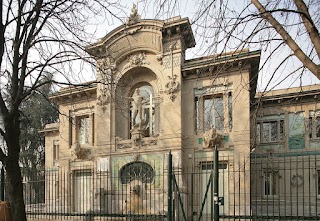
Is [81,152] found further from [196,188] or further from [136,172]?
[196,188]

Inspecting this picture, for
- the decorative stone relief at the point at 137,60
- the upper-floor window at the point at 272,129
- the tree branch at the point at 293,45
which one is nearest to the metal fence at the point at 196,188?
the upper-floor window at the point at 272,129

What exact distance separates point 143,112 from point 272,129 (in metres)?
8.97

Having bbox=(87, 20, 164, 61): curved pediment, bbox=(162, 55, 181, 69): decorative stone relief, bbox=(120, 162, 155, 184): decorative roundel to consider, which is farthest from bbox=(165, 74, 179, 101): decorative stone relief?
bbox=(120, 162, 155, 184): decorative roundel

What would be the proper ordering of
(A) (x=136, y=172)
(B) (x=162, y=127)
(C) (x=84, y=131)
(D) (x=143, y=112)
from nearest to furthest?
(B) (x=162, y=127) < (A) (x=136, y=172) < (D) (x=143, y=112) < (C) (x=84, y=131)

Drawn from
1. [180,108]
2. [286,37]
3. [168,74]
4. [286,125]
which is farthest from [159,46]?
[286,37]

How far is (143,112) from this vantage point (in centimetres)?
2228

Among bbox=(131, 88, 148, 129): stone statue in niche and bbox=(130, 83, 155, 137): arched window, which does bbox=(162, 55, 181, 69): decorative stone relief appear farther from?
bbox=(131, 88, 148, 129): stone statue in niche

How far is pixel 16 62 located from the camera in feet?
29.6

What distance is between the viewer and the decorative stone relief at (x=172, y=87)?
21.0 meters

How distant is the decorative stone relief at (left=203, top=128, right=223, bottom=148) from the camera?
19812mm

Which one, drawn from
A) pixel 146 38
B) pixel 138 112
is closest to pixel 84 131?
pixel 138 112

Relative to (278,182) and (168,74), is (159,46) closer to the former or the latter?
(168,74)

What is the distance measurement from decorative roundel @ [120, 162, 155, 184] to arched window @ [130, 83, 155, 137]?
2.02 meters

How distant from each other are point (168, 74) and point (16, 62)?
515 inches
